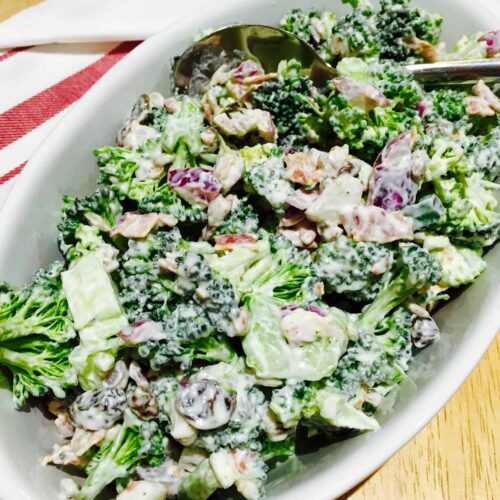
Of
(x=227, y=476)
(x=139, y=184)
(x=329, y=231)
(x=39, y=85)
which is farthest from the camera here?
(x=39, y=85)

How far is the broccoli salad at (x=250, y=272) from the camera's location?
122 cm

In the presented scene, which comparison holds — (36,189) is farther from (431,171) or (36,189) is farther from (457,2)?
(457,2)

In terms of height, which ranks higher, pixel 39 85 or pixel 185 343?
pixel 39 85

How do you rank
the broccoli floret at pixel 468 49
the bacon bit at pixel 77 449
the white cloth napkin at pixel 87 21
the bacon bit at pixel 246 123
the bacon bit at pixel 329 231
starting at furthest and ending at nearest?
the white cloth napkin at pixel 87 21 < the broccoli floret at pixel 468 49 < the bacon bit at pixel 246 123 < the bacon bit at pixel 329 231 < the bacon bit at pixel 77 449

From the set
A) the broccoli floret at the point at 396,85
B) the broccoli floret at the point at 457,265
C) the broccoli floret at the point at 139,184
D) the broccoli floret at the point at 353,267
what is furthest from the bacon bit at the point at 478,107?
the broccoli floret at the point at 139,184

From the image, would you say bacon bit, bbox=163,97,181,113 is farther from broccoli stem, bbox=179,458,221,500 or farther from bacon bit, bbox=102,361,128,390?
broccoli stem, bbox=179,458,221,500

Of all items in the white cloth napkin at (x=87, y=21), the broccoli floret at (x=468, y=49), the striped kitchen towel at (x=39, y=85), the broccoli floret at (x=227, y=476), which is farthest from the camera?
the white cloth napkin at (x=87, y=21)

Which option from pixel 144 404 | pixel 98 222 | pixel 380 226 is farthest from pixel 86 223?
pixel 380 226

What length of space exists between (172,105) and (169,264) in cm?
46

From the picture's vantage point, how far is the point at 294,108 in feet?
4.94

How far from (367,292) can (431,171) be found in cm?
30

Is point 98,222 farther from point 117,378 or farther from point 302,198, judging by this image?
point 302,198

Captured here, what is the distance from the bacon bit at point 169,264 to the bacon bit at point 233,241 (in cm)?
10

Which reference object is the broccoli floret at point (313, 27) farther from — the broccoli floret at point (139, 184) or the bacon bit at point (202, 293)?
the bacon bit at point (202, 293)
